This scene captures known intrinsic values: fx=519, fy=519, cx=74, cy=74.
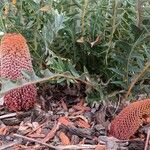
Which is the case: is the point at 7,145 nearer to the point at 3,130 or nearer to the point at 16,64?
the point at 3,130

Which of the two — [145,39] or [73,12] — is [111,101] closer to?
[145,39]

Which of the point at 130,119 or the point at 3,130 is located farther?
the point at 3,130

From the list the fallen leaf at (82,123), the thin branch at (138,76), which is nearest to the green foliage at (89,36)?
the thin branch at (138,76)

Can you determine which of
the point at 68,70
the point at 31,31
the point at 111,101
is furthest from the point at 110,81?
the point at 31,31

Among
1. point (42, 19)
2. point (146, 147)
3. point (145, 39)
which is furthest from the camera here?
point (42, 19)

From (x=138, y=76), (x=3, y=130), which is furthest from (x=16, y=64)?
(x=138, y=76)

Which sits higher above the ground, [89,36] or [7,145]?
[89,36]
